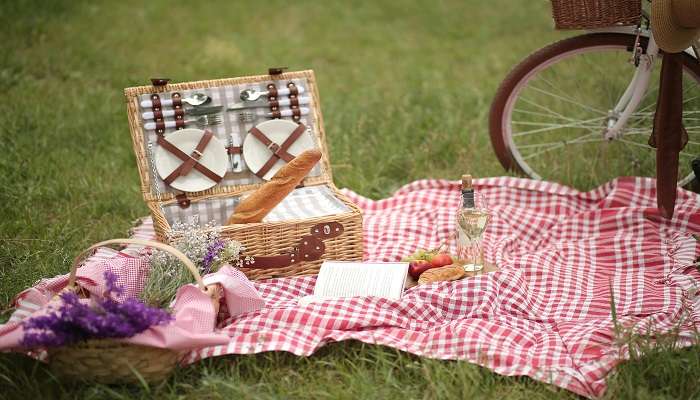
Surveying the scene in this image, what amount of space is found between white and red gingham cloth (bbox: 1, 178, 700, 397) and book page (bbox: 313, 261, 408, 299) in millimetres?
85

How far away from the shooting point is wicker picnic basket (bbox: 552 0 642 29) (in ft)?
12.4

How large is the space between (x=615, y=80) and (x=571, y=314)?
79.1 inches

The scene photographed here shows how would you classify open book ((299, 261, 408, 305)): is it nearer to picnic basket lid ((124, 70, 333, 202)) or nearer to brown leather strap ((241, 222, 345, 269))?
brown leather strap ((241, 222, 345, 269))

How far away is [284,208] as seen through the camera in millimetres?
3898

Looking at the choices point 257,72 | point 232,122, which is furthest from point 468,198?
point 257,72

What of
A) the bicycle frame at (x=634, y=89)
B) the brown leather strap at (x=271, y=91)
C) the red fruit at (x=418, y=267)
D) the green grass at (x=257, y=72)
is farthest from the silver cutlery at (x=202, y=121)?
the bicycle frame at (x=634, y=89)

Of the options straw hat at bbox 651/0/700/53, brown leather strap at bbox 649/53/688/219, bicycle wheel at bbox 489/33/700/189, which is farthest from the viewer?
bicycle wheel at bbox 489/33/700/189

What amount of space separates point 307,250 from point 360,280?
12.6 inches

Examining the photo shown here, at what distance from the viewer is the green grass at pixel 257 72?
263 centimetres

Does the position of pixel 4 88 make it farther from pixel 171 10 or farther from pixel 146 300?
pixel 146 300

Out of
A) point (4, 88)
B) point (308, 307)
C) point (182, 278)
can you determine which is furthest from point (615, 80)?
point (4, 88)

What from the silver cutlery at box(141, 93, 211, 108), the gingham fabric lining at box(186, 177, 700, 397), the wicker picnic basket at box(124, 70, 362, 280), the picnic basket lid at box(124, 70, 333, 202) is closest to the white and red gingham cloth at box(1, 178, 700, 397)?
the gingham fabric lining at box(186, 177, 700, 397)

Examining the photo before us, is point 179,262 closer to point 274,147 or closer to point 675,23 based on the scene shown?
point 274,147

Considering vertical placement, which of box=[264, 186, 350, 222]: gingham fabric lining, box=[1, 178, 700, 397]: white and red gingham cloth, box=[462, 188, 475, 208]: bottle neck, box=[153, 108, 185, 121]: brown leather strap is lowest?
box=[1, 178, 700, 397]: white and red gingham cloth
